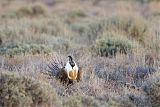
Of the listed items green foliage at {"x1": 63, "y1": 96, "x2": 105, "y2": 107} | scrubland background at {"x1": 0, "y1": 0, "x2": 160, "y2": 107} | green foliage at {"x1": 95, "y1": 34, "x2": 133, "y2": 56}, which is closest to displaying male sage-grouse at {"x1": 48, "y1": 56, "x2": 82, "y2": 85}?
scrubland background at {"x1": 0, "y1": 0, "x2": 160, "y2": 107}

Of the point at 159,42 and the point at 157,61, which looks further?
the point at 159,42

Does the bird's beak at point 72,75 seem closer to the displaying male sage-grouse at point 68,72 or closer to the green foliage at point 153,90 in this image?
the displaying male sage-grouse at point 68,72

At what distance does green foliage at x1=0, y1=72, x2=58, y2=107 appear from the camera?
26.4 feet

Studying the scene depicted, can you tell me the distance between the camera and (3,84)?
8258 millimetres

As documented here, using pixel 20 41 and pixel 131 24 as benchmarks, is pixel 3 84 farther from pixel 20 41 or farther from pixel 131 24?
pixel 131 24

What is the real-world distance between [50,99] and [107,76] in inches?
89.0

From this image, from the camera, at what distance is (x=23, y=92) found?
26.9 feet

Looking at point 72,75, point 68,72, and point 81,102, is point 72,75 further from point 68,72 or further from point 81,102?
point 81,102

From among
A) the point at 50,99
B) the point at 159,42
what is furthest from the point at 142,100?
the point at 159,42

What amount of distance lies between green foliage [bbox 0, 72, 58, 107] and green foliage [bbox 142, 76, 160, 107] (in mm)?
1557

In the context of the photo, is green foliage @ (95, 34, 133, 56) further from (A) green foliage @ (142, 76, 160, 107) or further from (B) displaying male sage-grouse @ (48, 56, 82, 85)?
(A) green foliage @ (142, 76, 160, 107)

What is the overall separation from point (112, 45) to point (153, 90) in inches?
178

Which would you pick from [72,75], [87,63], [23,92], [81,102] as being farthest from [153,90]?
[87,63]

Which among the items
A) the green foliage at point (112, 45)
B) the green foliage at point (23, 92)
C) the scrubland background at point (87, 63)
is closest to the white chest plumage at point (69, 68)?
the scrubland background at point (87, 63)
